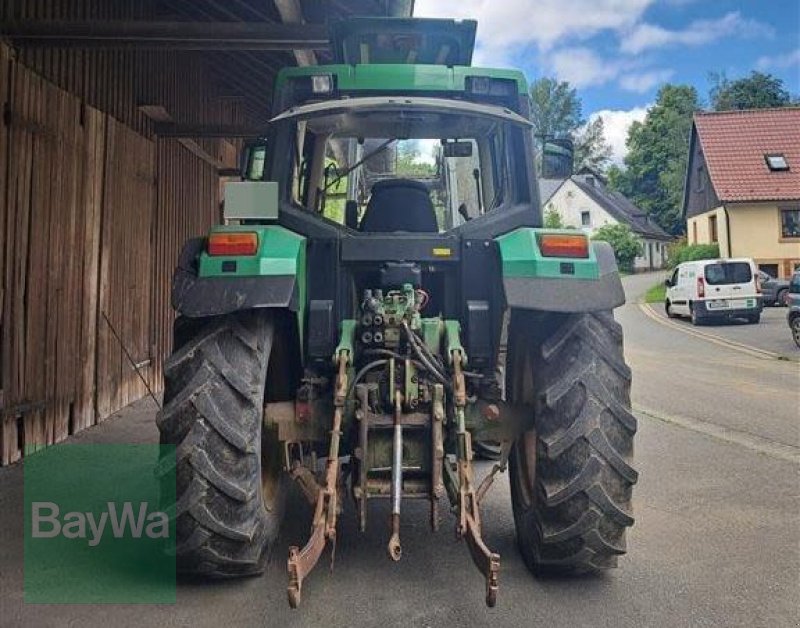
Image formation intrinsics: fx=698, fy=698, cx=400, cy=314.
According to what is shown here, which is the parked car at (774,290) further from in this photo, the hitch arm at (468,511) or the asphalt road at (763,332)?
the hitch arm at (468,511)

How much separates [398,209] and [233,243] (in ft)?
3.77

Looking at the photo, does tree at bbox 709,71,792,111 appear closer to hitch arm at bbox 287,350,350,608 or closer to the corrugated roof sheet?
the corrugated roof sheet

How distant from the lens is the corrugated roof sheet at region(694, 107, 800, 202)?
29.7 metres

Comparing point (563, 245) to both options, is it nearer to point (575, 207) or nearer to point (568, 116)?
point (575, 207)

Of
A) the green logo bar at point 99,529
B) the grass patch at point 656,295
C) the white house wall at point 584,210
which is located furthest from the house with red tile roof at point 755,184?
the green logo bar at point 99,529

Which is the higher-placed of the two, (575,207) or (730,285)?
(575,207)

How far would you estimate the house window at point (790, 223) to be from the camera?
96.8 feet

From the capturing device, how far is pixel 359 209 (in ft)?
15.0

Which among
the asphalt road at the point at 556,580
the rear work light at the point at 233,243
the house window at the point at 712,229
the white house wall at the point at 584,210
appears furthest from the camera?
the white house wall at the point at 584,210

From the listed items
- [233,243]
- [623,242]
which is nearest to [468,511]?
[233,243]

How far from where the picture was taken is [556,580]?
3.28 metres

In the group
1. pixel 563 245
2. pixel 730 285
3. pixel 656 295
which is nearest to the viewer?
pixel 563 245

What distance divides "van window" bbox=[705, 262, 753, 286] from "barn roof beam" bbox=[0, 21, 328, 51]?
16.5 metres

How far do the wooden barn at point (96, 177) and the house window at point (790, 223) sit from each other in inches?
1049
